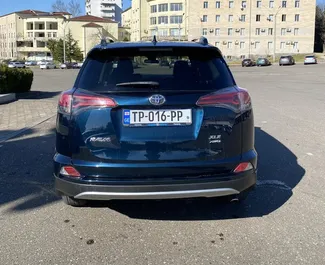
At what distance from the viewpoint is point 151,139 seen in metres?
3.08

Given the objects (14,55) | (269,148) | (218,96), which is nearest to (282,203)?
(218,96)

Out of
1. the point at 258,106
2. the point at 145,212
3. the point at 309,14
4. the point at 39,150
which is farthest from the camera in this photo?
the point at 309,14

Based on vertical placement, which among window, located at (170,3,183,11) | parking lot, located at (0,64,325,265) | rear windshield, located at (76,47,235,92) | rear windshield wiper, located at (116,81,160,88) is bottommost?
parking lot, located at (0,64,325,265)

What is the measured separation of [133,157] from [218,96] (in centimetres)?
88

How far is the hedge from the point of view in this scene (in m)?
13.2

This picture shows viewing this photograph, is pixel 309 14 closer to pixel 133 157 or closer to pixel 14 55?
pixel 14 55

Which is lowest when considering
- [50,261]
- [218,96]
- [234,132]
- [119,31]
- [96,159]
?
[50,261]

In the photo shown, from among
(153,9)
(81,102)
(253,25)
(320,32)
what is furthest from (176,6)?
(81,102)

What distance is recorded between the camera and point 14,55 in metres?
115

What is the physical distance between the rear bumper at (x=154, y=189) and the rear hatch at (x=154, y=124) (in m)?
0.10

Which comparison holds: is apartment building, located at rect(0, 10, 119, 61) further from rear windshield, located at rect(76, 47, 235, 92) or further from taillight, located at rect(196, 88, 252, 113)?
taillight, located at rect(196, 88, 252, 113)

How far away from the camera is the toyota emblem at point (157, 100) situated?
3086 mm

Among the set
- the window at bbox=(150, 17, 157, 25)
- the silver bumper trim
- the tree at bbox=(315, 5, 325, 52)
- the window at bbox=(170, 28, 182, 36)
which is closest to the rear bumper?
the silver bumper trim

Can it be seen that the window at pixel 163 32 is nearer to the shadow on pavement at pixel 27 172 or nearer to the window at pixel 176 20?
the window at pixel 176 20
